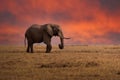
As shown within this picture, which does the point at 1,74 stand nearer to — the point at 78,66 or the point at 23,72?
the point at 23,72

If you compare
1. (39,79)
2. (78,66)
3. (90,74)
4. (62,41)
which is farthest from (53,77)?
(62,41)

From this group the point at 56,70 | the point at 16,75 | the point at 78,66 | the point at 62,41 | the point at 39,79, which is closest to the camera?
the point at 39,79

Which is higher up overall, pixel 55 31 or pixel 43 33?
pixel 55 31

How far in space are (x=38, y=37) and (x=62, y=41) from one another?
2811 millimetres

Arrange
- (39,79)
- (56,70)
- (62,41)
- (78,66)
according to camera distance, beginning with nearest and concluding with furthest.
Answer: (39,79) < (56,70) < (78,66) < (62,41)

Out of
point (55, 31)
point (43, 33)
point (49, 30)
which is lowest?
point (43, 33)

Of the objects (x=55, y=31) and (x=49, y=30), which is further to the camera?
(x=55, y=31)

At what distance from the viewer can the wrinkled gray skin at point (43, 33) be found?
144ft

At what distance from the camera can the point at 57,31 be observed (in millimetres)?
44188

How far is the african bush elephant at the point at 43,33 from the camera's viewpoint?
144 feet

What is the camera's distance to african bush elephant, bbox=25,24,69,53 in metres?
43.8

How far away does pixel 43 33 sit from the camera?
145 ft

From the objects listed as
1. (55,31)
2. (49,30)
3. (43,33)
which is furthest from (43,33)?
(55,31)

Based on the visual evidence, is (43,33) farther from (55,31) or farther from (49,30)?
(55,31)
